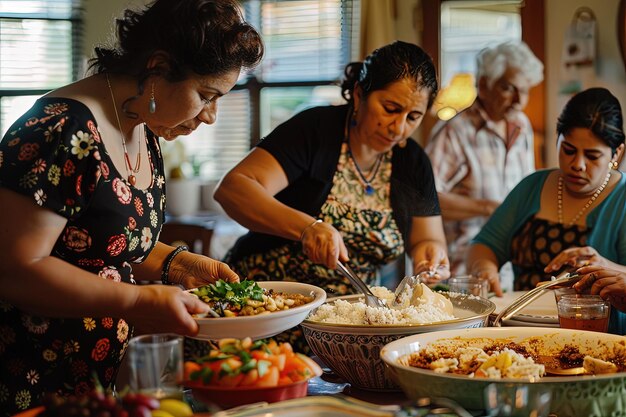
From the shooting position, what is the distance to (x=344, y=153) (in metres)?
2.61

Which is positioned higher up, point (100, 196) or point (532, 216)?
point (100, 196)

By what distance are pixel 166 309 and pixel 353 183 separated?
1253mm

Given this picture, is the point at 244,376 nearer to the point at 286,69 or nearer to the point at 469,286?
the point at 469,286

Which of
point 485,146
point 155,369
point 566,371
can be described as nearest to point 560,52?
point 485,146

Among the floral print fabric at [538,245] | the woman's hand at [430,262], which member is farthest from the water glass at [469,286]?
the floral print fabric at [538,245]

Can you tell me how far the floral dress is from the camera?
1497mm

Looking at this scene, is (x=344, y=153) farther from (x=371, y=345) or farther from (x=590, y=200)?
(x=371, y=345)

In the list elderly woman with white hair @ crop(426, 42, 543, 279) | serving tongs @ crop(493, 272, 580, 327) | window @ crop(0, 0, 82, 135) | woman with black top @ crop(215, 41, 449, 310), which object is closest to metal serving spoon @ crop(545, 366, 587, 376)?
serving tongs @ crop(493, 272, 580, 327)

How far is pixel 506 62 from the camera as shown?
429cm

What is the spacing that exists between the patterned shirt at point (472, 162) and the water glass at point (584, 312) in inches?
87.6

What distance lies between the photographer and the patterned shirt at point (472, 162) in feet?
13.6

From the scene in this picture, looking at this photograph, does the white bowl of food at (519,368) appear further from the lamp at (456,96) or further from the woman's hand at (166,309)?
the lamp at (456,96)

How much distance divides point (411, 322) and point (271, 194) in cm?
91

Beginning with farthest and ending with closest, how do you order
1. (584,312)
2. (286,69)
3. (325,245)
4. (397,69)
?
(286,69), (397,69), (325,245), (584,312)
